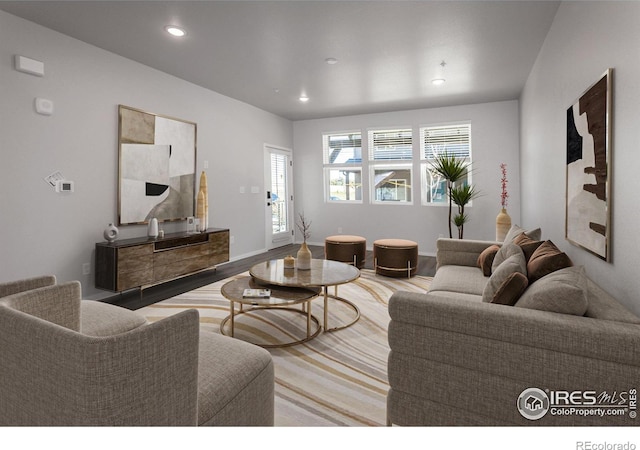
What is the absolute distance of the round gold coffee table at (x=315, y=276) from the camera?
2783 mm

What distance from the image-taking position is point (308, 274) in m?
3.07

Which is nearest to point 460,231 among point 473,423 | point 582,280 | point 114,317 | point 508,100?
point 508,100

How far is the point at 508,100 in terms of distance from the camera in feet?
18.7

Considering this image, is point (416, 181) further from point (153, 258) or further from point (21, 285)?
point (21, 285)

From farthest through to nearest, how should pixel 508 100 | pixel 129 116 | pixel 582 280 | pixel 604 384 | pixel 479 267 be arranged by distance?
pixel 508 100
pixel 129 116
pixel 479 267
pixel 582 280
pixel 604 384

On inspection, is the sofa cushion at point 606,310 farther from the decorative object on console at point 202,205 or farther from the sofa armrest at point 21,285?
Result: the decorative object on console at point 202,205

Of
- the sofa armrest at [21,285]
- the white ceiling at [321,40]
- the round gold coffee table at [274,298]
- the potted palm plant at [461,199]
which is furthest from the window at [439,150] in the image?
the sofa armrest at [21,285]

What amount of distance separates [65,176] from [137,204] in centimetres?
82

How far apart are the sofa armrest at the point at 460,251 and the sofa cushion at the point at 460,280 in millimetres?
144

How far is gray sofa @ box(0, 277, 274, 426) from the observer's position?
2.92ft

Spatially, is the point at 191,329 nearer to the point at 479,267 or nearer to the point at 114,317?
the point at 114,317

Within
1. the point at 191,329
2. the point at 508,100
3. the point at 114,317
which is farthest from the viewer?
the point at 508,100

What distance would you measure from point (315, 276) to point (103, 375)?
7.11 ft

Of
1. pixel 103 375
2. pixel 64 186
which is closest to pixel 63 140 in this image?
pixel 64 186
